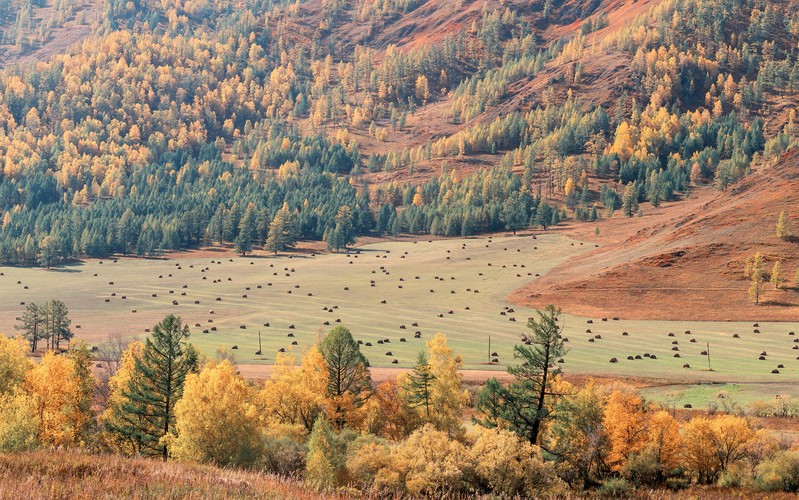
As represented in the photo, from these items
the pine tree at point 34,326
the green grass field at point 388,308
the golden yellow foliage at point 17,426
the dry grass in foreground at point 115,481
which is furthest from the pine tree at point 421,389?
the pine tree at point 34,326

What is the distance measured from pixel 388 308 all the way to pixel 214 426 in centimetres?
8639

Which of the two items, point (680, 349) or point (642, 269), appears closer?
point (680, 349)

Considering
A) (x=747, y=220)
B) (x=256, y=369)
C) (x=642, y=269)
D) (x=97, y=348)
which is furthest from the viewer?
(x=747, y=220)

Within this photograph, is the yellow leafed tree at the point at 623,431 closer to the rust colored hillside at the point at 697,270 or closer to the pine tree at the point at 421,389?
the pine tree at the point at 421,389

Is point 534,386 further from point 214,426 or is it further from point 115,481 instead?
point 115,481

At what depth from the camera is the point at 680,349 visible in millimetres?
98875

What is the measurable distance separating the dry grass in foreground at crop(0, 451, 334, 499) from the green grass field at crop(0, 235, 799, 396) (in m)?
73.3

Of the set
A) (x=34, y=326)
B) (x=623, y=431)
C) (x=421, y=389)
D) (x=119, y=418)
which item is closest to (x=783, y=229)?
(x=623, y=431)

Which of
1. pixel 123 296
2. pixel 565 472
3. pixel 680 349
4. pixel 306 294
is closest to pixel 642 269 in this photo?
pixel 680 349

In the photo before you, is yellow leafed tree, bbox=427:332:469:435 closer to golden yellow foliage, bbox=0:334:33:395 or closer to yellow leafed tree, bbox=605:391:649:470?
yellow leafed tree, bbox=605:391:649:470

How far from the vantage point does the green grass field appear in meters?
93.4

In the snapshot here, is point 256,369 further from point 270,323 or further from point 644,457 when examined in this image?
point 644,457

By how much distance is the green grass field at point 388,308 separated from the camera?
93.4 metres

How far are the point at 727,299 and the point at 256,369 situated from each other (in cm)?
8779
